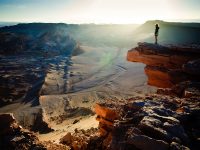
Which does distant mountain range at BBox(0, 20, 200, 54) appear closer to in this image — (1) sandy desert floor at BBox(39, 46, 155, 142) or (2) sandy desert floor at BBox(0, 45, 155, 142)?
(1) sandy desert floor at BBox(39, 46, 155, 142)

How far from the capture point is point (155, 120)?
6.83 m

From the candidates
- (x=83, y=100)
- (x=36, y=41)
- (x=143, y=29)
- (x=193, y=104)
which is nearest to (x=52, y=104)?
(x=83, y=100)

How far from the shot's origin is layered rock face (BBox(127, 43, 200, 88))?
13.1m

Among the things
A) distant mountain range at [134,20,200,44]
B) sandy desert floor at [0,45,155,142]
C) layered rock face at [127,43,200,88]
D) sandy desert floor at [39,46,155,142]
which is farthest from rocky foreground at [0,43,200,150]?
distant mountain range at [134,20,200,44]

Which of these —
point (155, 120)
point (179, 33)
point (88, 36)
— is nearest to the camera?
point (155, 120)

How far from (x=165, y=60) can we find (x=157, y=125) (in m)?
8.16

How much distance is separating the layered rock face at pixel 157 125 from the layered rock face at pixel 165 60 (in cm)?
420

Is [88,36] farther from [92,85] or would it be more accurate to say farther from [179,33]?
[92,85]

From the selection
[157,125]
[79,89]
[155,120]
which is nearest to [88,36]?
[79,89]

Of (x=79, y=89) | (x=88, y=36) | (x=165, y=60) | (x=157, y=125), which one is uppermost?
(x=165, y=60)

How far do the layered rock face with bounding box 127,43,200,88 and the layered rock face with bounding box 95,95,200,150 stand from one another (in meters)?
4.20

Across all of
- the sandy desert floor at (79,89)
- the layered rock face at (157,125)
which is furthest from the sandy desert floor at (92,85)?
the layered rock face at (157,125)

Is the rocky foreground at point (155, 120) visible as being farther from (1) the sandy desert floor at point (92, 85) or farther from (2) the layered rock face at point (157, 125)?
(1) the sandy desert floor at point (92, 85)

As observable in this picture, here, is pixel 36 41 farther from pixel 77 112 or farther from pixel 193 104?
pixel 193 104
